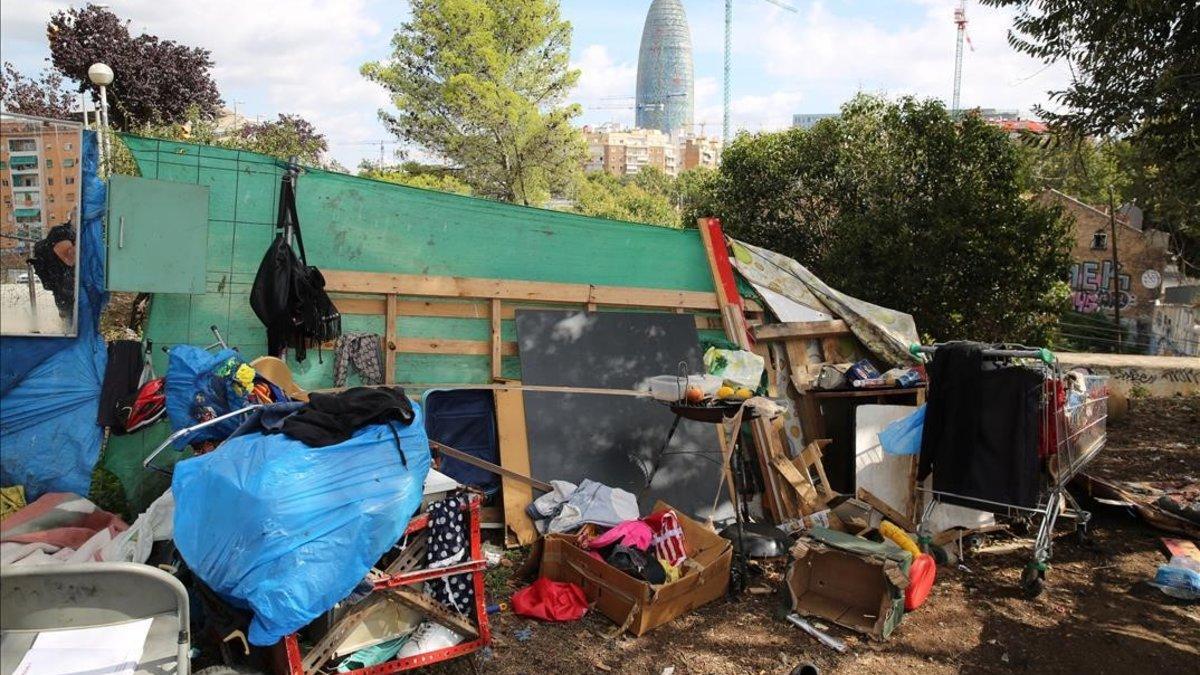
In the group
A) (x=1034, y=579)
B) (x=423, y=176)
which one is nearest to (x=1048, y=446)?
(x=1034, y=579)

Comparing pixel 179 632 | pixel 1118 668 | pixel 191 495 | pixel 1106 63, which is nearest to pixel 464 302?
pixel 191 495

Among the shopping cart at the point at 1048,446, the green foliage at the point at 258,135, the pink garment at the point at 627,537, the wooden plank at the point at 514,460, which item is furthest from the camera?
the green foliage at the point at 258,135

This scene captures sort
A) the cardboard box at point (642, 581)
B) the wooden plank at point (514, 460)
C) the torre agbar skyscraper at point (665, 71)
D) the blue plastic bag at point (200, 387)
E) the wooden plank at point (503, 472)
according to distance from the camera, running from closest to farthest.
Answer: the blue plastic bag at point (200, 387) → the cardboard box at point (642, 581) → the wooden plank at point (503, 472) → the wooden plank at point (514, 460) → the torre agbar skyscraper at point (665, 71)

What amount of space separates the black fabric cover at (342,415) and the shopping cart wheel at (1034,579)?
4.11 m

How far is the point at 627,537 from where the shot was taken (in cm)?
483

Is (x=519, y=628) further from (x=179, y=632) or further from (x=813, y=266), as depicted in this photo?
(x=813, y=266)

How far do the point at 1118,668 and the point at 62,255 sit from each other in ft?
19.8

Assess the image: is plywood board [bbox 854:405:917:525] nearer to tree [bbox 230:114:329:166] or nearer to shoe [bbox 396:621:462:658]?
shoe [bbox 396:621:462:658]

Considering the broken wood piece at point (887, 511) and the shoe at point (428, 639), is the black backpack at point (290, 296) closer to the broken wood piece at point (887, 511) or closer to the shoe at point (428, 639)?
the shoe at point (428, 639)

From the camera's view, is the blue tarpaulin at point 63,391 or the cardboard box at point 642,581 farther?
the cardboard box at point 642,581

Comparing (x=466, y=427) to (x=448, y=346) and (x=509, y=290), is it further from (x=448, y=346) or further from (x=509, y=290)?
(x=509, y=290)

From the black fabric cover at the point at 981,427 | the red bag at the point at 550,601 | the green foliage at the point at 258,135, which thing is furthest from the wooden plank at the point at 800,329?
the green foliage at the point at 258,135

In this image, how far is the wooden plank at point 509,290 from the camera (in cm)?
559

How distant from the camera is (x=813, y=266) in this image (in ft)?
38.3
